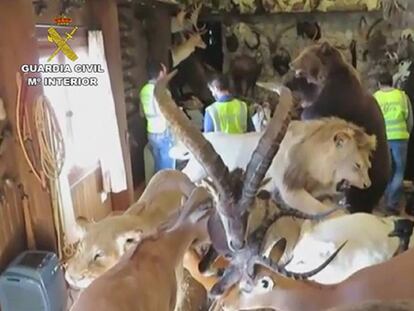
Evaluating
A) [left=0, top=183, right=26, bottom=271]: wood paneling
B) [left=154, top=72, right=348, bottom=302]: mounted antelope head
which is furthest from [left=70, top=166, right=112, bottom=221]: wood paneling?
[left=154, top=72, right=348, bottom=302]: mounted antelope head

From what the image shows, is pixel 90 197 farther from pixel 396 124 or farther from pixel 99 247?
pixel 99 247

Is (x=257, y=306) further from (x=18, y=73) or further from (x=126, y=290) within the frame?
(x=18, y=73)

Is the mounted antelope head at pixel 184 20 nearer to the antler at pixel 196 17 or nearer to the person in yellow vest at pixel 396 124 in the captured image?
the antler at pixel 196 17

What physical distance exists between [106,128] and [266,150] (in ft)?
10.6

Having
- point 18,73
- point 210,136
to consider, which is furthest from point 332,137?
point 18,73

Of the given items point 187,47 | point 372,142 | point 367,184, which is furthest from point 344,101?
point 187,47

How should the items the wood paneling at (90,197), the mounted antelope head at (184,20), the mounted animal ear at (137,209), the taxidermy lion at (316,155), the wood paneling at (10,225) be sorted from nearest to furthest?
the mounted animal ear at (137,209) → the taxidermy lion at (316,155) → the wood paneling at (10,225) → the wood paneling at (90,197) → the mounted antelope head at (184,20)

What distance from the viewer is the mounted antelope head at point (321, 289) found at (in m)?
1.17

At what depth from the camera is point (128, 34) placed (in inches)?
206

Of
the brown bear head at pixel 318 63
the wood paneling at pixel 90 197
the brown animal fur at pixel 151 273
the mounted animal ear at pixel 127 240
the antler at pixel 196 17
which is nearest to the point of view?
the brown animal fur at pixel 151 273

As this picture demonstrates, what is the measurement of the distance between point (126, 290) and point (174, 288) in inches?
7.4

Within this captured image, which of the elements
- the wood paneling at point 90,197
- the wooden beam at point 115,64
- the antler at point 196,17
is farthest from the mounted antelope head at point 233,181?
the antler at point 196,17

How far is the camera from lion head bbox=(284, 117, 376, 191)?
1955 mm

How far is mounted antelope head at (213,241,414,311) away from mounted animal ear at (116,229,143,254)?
0.28 m
